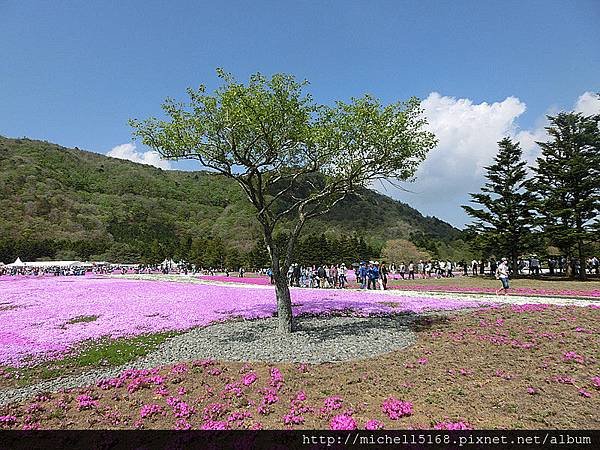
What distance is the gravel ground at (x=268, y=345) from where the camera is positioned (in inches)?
383

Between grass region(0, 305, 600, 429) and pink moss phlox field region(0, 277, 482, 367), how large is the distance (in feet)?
14.4

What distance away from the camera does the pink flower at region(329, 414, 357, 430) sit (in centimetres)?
652

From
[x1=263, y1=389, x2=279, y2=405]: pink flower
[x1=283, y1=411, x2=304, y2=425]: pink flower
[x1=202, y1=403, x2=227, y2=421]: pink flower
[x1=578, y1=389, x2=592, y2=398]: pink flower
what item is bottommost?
[x1=202, y1=403, x2=227, y2=421]: pink flower

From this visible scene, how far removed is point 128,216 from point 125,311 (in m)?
118

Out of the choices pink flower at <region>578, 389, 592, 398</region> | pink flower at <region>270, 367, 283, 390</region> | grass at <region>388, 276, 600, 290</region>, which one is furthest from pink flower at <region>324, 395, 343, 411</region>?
grass at <region>388, 276, 600, 290</region>

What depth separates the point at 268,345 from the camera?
37.8 feet

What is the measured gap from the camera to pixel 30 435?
692cm

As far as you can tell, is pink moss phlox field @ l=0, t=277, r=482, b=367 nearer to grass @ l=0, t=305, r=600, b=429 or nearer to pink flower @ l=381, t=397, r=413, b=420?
grass @ l=0, t=305, r=600, b=429

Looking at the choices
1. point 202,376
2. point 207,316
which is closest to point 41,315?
point 207,316

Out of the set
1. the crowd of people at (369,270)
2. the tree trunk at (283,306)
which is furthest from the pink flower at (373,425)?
the crowd of people at (369,270)

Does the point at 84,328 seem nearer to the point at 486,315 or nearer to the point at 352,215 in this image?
the point at 486,315

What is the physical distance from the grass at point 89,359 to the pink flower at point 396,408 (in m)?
6.84

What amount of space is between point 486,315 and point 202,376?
10525 mm

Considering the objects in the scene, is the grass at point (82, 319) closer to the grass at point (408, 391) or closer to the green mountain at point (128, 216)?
the grass at point (408, 391)
